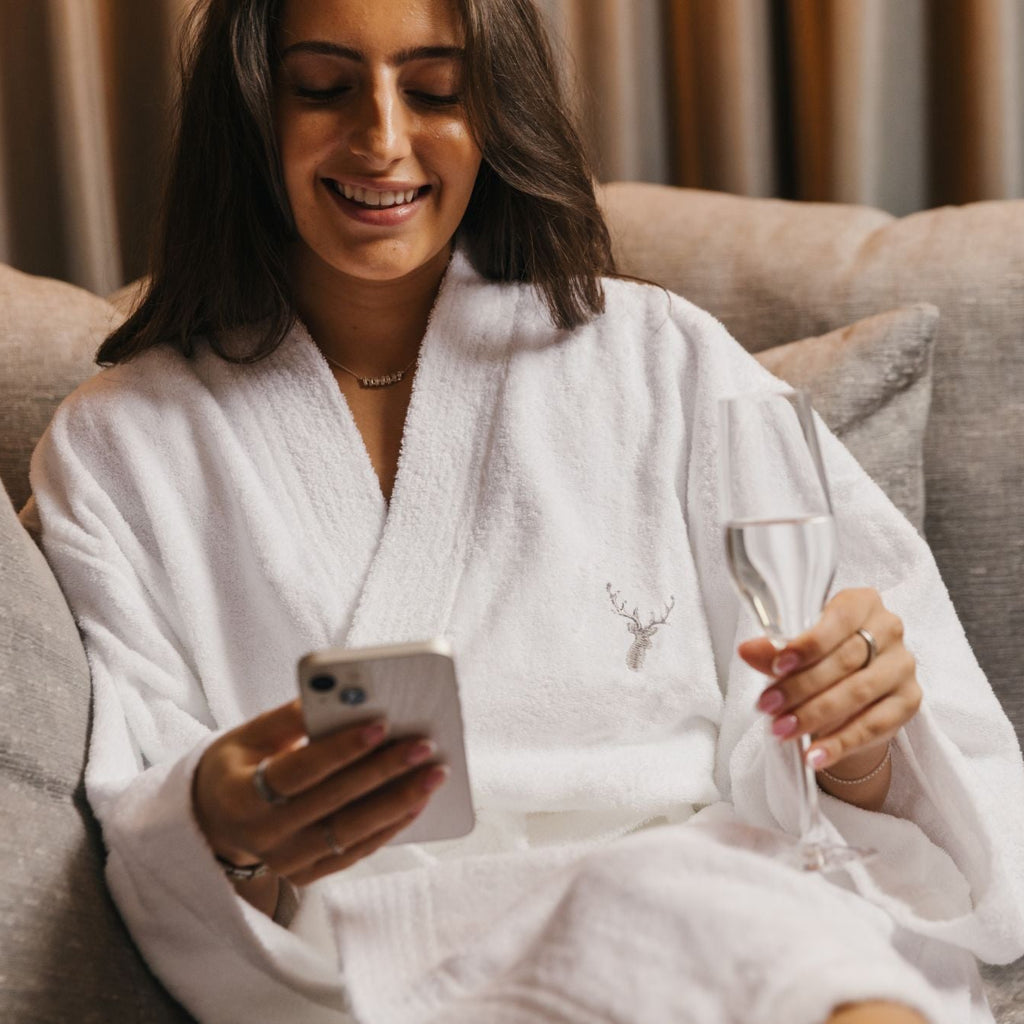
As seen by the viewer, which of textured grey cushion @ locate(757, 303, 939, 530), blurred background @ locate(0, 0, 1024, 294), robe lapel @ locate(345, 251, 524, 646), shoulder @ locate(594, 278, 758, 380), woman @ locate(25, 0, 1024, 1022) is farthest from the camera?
blurred background @ locate(0, 0, 1024, 294)

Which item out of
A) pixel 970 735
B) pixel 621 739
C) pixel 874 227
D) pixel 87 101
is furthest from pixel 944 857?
pixel 87 101

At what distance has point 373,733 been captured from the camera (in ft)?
2.92

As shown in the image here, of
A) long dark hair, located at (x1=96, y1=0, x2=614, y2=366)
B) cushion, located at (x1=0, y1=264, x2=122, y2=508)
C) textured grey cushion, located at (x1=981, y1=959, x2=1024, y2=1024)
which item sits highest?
long dark hair, located at (x1=96, y1=0, x2=614, y2=366)

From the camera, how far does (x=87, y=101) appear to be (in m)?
1.97

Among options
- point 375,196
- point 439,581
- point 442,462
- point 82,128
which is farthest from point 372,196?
point 82,128

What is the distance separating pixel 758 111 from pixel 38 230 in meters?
1.06

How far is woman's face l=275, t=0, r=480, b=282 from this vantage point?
4.16ft

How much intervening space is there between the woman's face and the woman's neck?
8cm

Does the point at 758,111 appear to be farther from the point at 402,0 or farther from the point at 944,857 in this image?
the point at 944,857

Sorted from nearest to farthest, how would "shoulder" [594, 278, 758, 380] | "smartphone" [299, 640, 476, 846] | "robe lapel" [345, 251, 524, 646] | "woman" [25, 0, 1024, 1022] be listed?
"smartphone" [299, 640, 476, 846] → "woman" [25, 0, 1024, 1022] → "robe lapel" [345, 251, 524, 646] → "shoulder" [594, 278, 758, 380]

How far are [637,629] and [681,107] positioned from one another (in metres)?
1.07

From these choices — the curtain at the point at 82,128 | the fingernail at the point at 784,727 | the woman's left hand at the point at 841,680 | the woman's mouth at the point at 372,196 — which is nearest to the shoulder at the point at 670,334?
the woman's mouth at the point at 372,196

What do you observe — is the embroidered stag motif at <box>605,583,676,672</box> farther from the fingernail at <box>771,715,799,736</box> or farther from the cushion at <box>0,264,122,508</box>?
the cushion at <box>0,264,122,508</box>

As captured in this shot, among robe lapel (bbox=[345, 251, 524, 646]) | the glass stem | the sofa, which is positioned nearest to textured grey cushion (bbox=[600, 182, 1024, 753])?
the sofa
